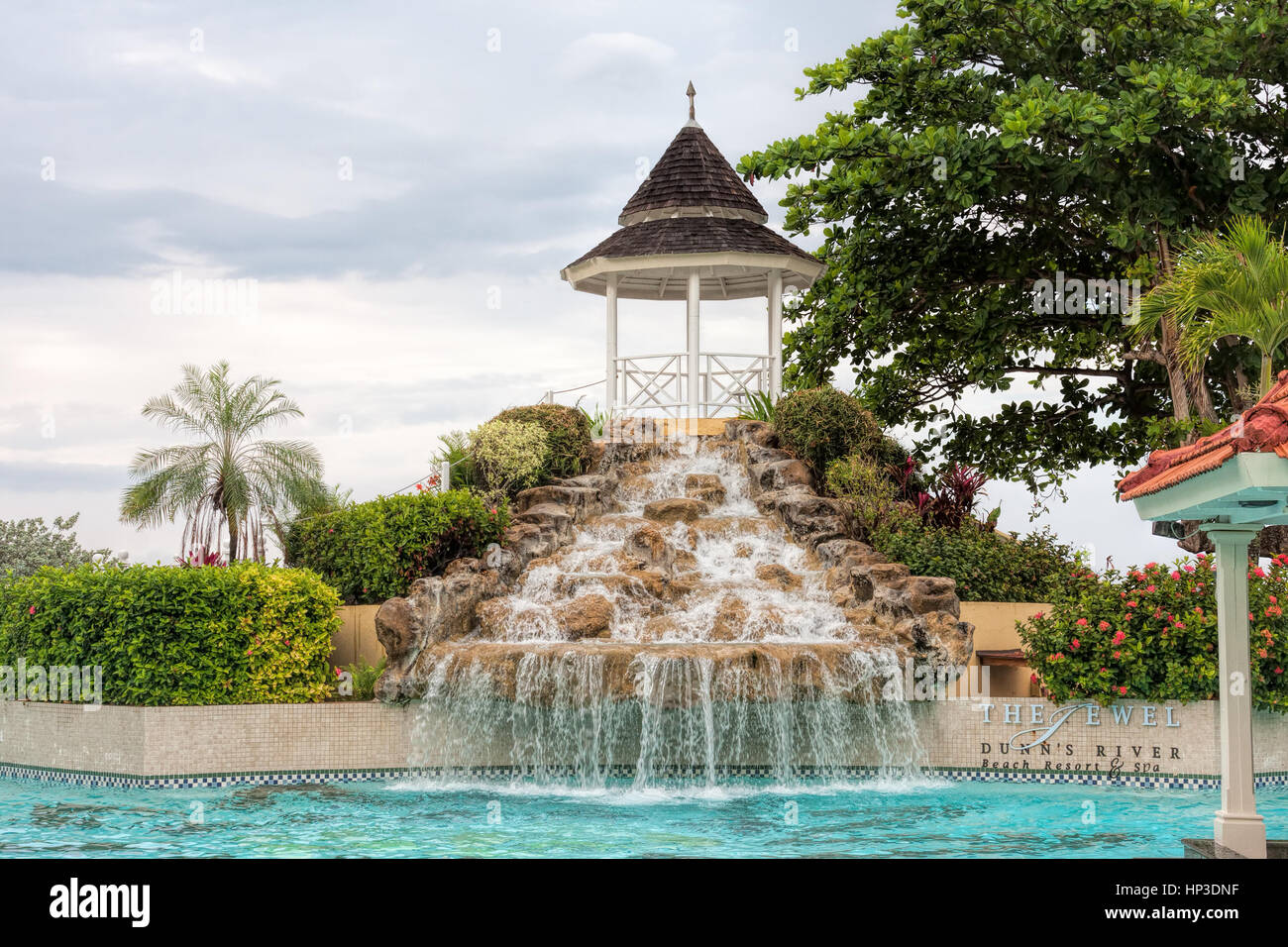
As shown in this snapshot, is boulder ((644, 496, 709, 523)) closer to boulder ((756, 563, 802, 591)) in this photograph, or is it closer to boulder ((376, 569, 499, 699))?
boulder ((756, 563, 802, 591))

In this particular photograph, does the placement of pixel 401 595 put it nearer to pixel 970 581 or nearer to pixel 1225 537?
pixel 970 581

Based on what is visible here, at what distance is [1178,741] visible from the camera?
40.1 ft

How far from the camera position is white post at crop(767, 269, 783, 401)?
20594 mm

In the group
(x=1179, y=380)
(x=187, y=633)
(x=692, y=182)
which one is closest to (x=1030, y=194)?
(x=1179, y=380)

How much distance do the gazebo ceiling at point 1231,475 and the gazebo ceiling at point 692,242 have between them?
40.1 ft

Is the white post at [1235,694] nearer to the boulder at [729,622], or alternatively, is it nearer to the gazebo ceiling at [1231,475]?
the gazebo ceiling at [1231,475]

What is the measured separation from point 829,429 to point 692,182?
602 cm

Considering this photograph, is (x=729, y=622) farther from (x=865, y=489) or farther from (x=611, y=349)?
(x=611, y=349)

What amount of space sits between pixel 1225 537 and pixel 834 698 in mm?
4865

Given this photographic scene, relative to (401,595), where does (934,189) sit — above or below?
above

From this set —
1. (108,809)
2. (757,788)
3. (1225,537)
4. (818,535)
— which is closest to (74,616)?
(108,809)

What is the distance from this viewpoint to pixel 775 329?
20.8 metres

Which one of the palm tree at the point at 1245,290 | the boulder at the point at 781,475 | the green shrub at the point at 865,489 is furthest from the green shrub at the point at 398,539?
the palm tree at the point at 1245,290
